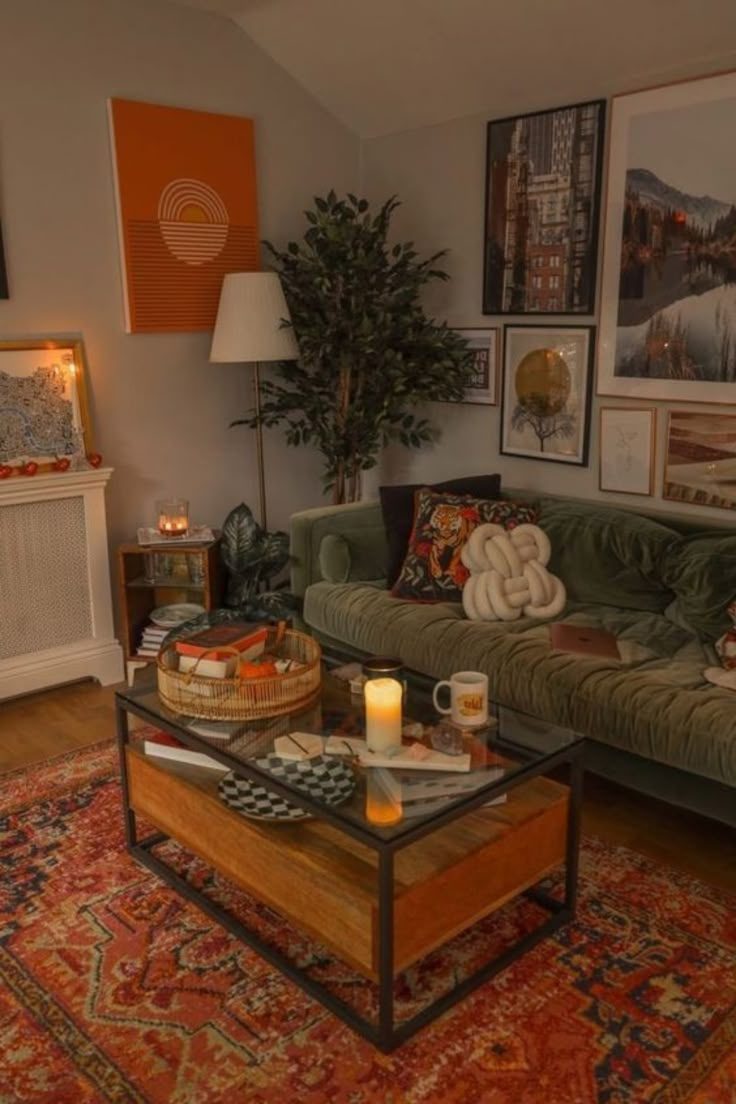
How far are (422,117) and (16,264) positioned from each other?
176 cm

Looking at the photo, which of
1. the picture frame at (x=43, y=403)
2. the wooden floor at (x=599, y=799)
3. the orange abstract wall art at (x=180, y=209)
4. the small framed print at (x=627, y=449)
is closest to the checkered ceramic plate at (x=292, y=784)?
the wooden floor at (x=599, y=799)

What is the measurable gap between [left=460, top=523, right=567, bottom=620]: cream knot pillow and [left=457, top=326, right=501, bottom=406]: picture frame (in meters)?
0.94

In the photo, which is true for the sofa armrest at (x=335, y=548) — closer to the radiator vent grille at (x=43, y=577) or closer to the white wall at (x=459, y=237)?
the white wall at (x=459, y=237)

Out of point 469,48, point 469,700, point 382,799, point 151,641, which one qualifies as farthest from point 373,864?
point 469,48

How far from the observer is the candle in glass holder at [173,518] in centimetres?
370

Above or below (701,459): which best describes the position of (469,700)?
below

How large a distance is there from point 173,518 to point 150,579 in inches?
10.0

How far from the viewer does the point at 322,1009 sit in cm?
193

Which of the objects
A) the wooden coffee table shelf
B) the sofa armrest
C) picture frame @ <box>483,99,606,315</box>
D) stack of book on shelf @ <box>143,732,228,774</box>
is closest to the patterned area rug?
the wooden coffee table shelf

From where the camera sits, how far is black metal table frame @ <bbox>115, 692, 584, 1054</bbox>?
1746 millimetres

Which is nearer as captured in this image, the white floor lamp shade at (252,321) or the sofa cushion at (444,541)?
the sofa cushion at (444,541)

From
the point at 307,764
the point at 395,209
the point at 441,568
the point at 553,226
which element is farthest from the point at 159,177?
the point at 307,764

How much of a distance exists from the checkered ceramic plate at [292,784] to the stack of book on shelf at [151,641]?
148cm

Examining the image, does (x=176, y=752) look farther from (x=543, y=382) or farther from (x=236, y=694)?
(x=543, y=382)
